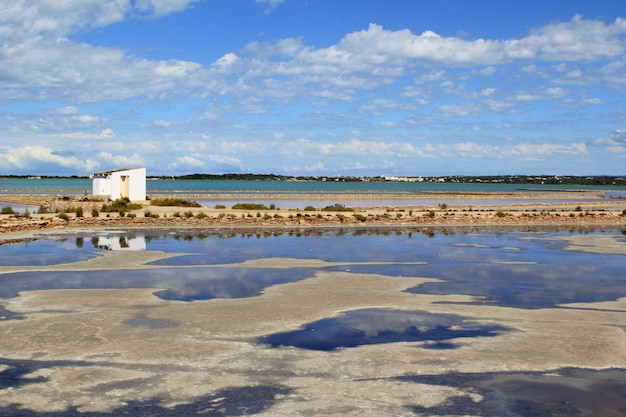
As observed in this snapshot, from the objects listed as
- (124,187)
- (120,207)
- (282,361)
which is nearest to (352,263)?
(282,361)

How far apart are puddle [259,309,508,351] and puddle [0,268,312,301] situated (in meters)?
3.47

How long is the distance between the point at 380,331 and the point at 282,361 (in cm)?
252

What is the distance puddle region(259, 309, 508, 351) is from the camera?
10.8 metres

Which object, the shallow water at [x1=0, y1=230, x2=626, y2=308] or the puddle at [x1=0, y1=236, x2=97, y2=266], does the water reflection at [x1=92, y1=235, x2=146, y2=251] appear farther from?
the puddle at [x1=0, y1=236, x2=97, y2=266]

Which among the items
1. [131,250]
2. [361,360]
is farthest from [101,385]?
[131,250]

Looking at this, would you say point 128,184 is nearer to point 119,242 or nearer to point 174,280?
point 119,242

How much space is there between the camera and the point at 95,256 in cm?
2209

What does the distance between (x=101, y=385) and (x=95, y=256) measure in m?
14.3

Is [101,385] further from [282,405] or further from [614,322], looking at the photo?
[614,322]

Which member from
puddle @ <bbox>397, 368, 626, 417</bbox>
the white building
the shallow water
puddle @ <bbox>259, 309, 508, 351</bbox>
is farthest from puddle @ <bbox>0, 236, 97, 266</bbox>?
the white building

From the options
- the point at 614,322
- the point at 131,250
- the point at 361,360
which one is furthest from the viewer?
the point at 131,250

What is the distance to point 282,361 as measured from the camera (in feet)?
31.6

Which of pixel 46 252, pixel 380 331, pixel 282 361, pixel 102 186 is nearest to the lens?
pixel 282 361

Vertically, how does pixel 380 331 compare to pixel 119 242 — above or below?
below
